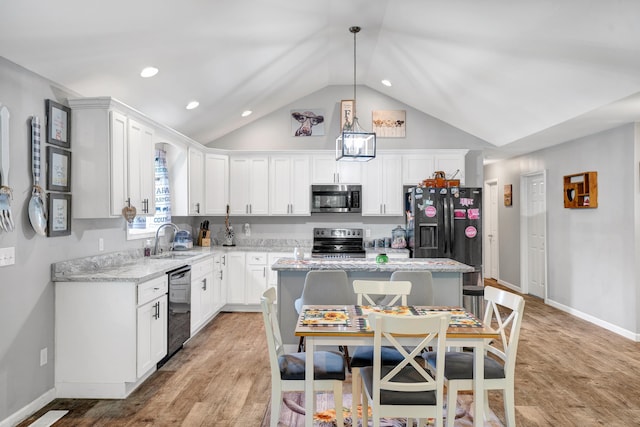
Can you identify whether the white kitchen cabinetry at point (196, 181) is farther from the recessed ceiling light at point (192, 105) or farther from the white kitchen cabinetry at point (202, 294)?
the white kitchen cabinetry at point (202, 294)

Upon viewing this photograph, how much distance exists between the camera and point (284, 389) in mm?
2416

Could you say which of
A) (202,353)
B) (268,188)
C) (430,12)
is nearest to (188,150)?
(268,188)

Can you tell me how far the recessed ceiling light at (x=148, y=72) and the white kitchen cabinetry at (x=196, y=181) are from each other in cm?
175

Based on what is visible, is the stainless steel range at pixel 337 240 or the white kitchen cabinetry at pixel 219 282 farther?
the stainless steel range at pixel 337 240

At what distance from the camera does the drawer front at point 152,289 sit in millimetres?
3225

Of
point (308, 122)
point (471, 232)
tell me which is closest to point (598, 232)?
point (471, 232)

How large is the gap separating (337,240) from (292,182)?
1.11 meters

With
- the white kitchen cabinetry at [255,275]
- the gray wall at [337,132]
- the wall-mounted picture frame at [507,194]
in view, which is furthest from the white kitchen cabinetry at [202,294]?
the wall-mounted picture frame at [507,194]

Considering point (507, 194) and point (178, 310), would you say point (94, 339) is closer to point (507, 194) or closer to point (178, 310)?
point (178, 310)

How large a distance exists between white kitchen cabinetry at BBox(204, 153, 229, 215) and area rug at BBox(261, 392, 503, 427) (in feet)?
11.2

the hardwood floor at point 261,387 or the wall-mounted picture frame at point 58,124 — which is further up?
the wall-mounted picture frame at point 58,124

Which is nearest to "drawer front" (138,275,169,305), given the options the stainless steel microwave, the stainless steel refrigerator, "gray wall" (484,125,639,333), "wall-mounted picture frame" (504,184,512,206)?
the stainless steel microwave

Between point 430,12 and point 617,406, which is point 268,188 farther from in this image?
point 617,406

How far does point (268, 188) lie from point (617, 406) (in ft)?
15.0
